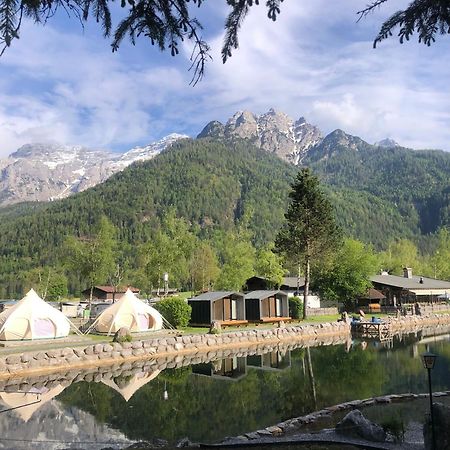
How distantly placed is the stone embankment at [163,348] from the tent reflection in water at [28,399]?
124 inches

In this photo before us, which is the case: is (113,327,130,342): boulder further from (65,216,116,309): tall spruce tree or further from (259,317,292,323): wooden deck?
(65,216,116,309): tall spruce tree

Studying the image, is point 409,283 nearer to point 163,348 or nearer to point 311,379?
point 163,348

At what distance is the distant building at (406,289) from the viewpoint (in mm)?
52706

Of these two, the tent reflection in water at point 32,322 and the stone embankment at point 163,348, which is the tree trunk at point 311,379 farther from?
the tent reflection in water at point 32,322

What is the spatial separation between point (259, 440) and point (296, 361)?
46.2 feet

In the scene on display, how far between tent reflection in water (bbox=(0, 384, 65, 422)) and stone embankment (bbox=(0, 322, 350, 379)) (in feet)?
10.3

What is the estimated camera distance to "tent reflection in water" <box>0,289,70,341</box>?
25.5m

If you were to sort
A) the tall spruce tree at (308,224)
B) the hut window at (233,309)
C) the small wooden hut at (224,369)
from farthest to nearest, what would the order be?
1. the tall spruce tree at (308,224)
2. the hut window at (233,309)
3. the small wooden hut at (224,369)

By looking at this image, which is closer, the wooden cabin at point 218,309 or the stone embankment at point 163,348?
the stone embankment at point 163,348

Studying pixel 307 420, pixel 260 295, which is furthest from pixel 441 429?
pixel 260 295

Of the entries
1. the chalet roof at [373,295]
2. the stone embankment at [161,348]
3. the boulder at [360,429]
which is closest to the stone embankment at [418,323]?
the stone embankment at [161,348]

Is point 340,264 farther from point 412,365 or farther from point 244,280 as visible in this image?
point 412,365

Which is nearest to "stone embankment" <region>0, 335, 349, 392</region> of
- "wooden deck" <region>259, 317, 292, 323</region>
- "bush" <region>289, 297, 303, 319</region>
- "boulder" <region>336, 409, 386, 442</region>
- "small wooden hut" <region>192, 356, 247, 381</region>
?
"small wooden hut" <region>192, 356, 247, 381</region>

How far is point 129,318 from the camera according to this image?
29.7 m
